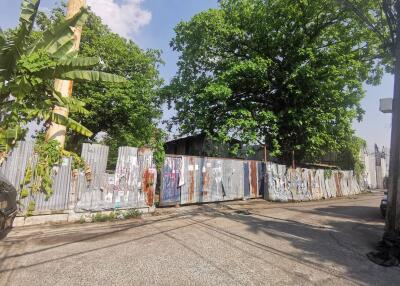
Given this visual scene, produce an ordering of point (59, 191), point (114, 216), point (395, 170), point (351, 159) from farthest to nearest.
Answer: point (351, 159) < point (114, 216) < point (59, 191) < point (395, 170)

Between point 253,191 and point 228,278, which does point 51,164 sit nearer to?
point 228,278

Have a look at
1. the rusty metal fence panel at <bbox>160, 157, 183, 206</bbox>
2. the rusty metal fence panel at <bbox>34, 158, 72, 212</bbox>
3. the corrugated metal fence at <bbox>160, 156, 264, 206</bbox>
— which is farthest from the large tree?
the rusty metal fence panel at <bbox>34, 158, 72, 212</bbox>

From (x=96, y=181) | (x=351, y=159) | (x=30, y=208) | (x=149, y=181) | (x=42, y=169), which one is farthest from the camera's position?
(x=351, y=159)

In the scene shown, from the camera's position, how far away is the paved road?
4645 millimetres

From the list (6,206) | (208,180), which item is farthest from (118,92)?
(6,206)

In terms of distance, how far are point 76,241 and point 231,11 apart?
61.7 ft

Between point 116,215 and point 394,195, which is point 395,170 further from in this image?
point 116,215

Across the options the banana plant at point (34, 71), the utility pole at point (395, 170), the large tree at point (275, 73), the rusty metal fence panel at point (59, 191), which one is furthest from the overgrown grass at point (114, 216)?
the large tree at point (275, 73)

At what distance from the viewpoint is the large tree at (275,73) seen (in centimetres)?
1819

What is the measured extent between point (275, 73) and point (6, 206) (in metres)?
18.7

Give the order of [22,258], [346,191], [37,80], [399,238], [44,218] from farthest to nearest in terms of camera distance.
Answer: [346,191], [44,218], [37,80], [399,238], [22,258]

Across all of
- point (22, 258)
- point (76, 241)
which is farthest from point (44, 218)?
point (22, 258)

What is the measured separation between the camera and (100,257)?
5.48m

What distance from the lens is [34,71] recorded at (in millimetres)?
6910
